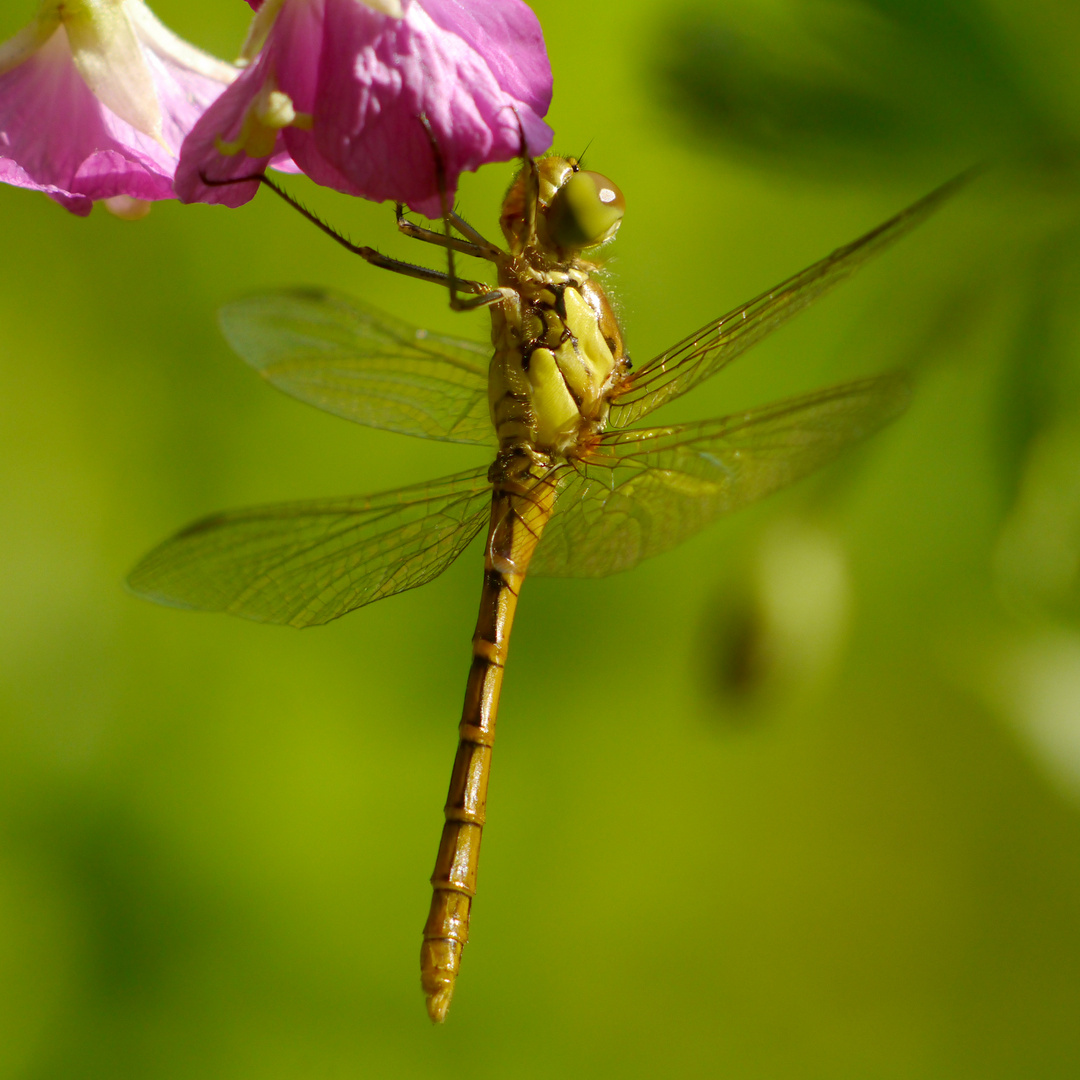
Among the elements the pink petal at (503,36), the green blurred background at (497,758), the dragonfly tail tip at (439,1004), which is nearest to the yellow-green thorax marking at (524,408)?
the dragonfly tail tip at (439,1004)

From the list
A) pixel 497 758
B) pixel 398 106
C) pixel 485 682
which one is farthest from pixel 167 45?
pixel 497 758

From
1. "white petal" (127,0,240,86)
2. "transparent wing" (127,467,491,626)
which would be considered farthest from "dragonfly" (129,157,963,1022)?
"white petal" (127,0,240,86)

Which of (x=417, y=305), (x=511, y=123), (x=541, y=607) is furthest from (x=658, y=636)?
A: (x=511, y=123)

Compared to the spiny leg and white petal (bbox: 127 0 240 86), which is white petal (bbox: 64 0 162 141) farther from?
the spiny leg

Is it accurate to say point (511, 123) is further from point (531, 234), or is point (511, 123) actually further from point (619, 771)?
point (619, 771)

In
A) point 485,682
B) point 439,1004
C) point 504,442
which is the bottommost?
point 439,1004

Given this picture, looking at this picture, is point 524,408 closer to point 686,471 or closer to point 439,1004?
point 686,471

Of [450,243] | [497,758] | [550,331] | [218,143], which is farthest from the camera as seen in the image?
[497,758]

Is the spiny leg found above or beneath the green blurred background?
above
